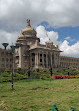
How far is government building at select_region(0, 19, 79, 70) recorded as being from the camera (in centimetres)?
5547

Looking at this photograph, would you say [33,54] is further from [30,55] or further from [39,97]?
[39,97]

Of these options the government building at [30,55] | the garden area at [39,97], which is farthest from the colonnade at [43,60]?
the garden area at [39,97]

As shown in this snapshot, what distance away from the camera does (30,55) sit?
2341 inches

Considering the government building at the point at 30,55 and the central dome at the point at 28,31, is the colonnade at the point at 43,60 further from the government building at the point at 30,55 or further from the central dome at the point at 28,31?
the central dome at the point at 28,31

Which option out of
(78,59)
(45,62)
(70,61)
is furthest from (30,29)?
(78,59)

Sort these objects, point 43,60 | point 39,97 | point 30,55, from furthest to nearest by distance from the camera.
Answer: point 30,55 < point 43,60 < point 39,97

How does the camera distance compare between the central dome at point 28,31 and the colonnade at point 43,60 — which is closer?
the colonnade at point 43,60

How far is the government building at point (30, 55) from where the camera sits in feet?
182

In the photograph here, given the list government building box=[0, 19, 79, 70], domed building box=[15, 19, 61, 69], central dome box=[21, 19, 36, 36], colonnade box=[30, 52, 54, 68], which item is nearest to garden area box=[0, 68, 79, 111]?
colonnade box=[30, 52, 54, 68]

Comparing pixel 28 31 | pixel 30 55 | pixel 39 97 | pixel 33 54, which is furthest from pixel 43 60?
pixel 39 97

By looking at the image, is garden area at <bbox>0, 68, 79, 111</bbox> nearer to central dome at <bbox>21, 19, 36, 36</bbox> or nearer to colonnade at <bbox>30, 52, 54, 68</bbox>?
colonnade at <bbox>30, 52, 54, 68</bbox>

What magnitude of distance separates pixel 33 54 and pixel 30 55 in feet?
4.31

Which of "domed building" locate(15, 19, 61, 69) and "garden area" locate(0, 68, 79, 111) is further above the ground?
"domed building" locate(15, 19, 61, 69)

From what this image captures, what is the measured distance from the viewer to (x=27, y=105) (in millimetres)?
9516
